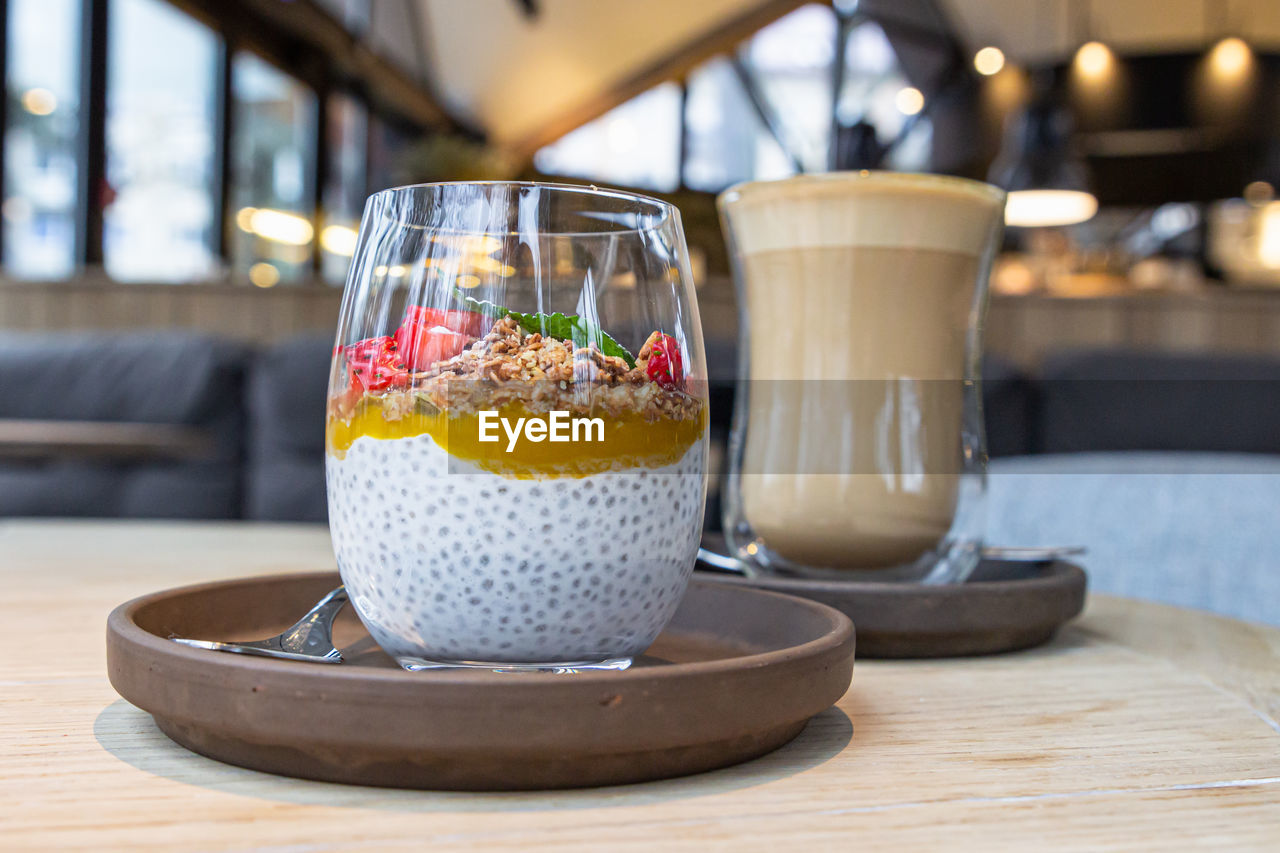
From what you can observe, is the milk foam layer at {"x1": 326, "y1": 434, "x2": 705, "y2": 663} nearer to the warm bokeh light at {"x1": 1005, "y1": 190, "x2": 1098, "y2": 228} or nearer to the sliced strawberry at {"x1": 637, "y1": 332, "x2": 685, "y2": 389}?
the sliced strawberry at {"x1": 637, "y1": 332, "x2": 685, "y2": 389}

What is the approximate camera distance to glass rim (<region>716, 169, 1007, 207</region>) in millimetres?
582

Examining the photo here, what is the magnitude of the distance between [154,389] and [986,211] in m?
2.37

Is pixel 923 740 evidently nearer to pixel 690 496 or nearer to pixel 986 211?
pixel 690 496

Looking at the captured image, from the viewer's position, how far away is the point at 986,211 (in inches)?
24.2

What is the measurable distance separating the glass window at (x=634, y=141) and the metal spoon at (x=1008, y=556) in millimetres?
8292

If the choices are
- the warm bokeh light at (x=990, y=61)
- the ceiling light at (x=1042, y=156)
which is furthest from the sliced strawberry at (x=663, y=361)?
the warm bokeh light at (x=990, y=61)

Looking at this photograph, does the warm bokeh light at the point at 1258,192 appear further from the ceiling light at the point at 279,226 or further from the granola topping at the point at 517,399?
the granola topping at the point at 517,399

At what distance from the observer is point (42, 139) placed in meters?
4.33

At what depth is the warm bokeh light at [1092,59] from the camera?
6.93 meters

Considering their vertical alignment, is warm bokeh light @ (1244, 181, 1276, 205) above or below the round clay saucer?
above

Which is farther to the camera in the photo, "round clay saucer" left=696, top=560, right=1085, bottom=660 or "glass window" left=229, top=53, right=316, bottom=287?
"glass window" left=229, top=53, right=316, bottom=287

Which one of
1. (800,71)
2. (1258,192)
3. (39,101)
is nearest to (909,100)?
(800,71)

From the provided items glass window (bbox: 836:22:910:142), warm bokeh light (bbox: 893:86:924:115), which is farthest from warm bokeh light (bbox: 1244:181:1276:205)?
glass window (bbox: 836:22:910:142)

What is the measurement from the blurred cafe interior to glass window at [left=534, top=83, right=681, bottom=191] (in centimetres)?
3
